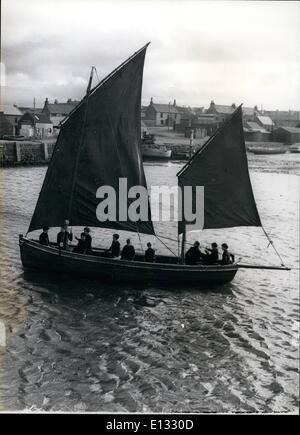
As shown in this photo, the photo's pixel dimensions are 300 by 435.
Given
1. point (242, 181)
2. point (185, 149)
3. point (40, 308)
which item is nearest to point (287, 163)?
point (185, 149)

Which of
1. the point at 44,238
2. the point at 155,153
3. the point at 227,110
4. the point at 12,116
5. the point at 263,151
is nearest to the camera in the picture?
the point at 44,238

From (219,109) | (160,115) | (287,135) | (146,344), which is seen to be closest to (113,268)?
(146,344)

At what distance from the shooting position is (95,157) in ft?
65.1

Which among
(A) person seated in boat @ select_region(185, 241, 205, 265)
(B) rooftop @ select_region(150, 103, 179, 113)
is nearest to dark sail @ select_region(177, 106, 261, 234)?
(A) person seated in boat @ select_region(185, 241, 205, 265)

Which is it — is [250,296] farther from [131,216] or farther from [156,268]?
[131,216]

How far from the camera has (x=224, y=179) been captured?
66.5 ft

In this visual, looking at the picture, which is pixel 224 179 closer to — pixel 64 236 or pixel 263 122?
pixel 64 236

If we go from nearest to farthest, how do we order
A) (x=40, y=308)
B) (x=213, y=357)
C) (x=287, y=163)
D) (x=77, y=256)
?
(x=213, y=357), (x=40, y=308), (x=77, y=256), (x=287, y=163)

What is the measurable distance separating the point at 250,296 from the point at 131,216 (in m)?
6.09

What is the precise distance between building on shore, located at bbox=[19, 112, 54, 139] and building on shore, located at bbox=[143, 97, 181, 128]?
33.1m

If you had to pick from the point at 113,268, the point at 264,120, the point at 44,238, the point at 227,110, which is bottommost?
the point at 113,268

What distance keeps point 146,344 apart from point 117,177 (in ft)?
26.3

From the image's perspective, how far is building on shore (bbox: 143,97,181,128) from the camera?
112 metres

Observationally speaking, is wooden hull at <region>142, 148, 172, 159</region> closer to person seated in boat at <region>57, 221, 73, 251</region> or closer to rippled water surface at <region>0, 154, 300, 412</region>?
rippled water surface at <region>0, 154, 300, 412</region>
